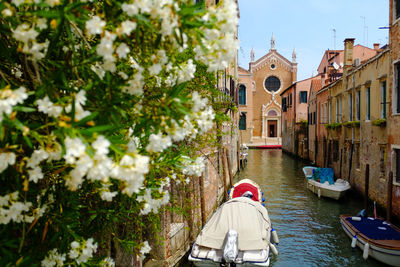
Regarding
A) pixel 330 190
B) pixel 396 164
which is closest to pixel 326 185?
pixel 330 190

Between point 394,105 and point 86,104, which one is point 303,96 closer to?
point 394,105

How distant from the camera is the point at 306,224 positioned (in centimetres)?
1085

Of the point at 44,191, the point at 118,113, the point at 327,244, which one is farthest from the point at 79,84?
the point at 327,244

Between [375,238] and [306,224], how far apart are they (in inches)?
124

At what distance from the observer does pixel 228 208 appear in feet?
25.2

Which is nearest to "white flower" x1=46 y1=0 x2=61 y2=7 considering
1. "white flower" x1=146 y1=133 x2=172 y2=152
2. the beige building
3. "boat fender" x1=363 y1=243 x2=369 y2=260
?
"white flower" x1=146 y1=133 x2=172 y2=152

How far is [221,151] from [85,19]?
10.2 m

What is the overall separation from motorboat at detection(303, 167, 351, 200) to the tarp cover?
20.5 feet

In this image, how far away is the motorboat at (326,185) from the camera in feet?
42.8

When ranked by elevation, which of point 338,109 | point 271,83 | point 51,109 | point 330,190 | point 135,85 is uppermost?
point 271,83

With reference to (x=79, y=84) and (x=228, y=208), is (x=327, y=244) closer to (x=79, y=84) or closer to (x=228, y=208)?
(x=228, y=208)

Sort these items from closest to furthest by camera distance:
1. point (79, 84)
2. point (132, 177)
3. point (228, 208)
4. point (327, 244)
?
point (132, 177)
point (79, 84)
point (228, 208)
point (327, 244)

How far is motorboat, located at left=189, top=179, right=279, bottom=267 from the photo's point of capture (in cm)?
633

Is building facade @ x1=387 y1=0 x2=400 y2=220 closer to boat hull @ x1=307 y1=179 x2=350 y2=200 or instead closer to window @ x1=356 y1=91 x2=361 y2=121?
boat hull @ x1=307 y1=179 x2=350 y2=200
